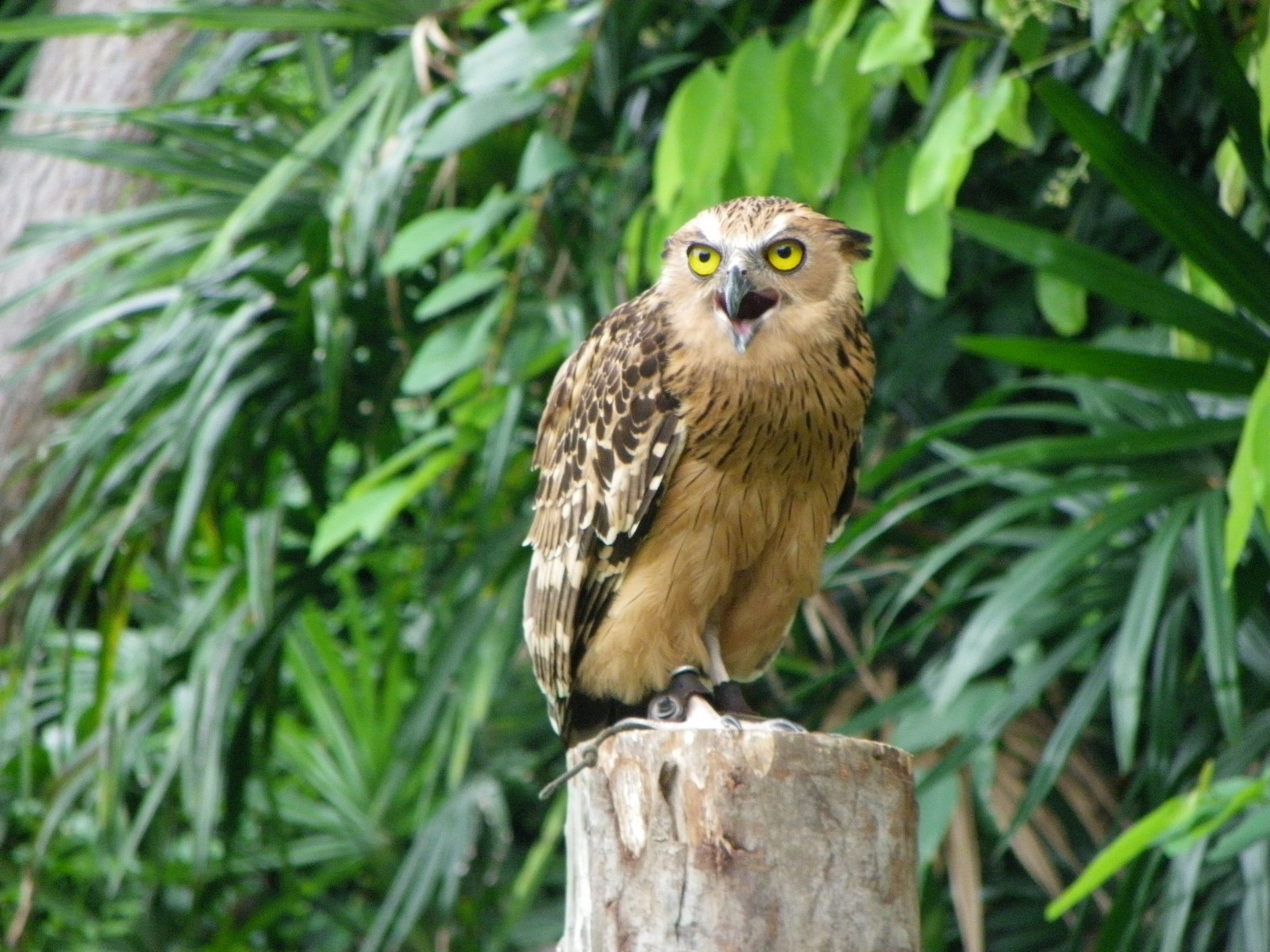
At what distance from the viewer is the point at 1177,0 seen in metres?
2.68

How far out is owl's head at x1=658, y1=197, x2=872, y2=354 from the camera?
2.31m

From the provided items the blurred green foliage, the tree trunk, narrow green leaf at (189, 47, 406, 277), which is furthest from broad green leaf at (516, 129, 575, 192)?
the tree trunk

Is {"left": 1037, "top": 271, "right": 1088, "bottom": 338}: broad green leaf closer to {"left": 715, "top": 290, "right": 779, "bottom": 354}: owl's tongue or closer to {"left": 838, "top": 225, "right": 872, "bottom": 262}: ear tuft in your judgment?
{"left": 838, "top": 225, "right": 872, "bottom": 262}: ear tuft

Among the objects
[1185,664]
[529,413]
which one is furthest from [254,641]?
[1185,664]

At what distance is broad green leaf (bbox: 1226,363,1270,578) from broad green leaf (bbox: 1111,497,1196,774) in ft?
2.31

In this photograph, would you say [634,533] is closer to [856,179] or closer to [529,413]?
[856,179]

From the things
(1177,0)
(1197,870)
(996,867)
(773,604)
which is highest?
(1177,0)

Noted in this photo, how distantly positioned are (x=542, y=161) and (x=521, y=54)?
0.25 metres

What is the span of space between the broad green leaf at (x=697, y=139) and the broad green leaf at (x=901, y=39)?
→ 448 millimetres

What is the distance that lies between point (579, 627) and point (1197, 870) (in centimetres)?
134

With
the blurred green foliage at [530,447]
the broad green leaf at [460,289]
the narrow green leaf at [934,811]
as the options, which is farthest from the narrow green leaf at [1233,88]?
the broad green leaf at [460,289]

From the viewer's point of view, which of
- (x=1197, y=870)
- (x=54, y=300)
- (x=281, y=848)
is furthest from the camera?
(x=54, y=300)

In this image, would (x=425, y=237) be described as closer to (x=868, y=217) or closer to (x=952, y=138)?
(x=868, y=217)

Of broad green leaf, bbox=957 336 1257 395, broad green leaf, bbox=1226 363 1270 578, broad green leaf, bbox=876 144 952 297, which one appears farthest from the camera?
broad green leaf, bbox=876 144 952 297
